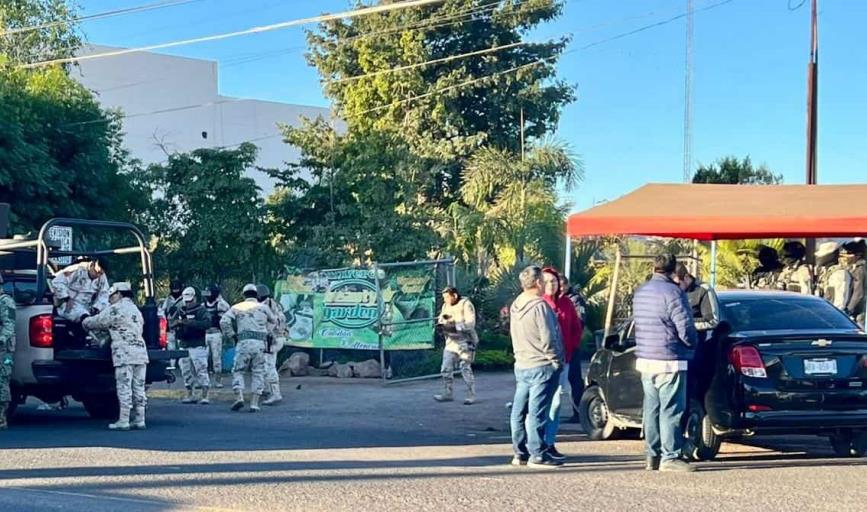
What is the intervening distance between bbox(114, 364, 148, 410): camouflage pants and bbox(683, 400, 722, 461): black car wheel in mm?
5931

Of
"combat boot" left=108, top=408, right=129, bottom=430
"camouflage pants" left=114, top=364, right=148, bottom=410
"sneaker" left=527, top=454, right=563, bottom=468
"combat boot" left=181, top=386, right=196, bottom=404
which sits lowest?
"combat boot" left=181, top=386, right=196, bottom=404

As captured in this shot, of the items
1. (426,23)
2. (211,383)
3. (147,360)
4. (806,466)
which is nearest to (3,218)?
(147,360)

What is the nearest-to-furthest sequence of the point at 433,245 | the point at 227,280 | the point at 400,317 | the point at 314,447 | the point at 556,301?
the point at 314,447
the point at 556,301
the point at 400,317
the point at 227,280
the point at 433,245

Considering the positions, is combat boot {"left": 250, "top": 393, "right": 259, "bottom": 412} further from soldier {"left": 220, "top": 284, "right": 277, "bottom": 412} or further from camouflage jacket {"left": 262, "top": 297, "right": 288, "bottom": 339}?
→ camouflage jacket {"left": 262, "top": 297, "right": 288, "bottom": 339}

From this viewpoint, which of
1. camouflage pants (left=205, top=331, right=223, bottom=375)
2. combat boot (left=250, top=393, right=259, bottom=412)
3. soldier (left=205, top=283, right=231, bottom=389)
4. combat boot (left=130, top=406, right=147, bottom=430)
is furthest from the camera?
camouflage pants (left=205, top=331, right=223, bottom=375)

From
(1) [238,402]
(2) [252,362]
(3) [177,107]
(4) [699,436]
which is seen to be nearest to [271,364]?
(2) [252,362]

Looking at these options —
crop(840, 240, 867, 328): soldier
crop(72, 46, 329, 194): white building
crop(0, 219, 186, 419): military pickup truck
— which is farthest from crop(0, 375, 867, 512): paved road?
crop(72, 46, 329, 194): white building

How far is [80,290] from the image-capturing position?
531 inches

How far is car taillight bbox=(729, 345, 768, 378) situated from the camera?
32.3ft

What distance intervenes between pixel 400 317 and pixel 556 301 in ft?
25.1

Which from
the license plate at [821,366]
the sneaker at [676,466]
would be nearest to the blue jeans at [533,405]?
the sneaker at [676,466]

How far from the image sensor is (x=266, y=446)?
11.2 m

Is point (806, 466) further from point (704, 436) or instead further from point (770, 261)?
point (770, 261)

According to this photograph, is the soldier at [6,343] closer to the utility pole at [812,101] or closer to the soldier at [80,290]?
the soldier at [80,290]
